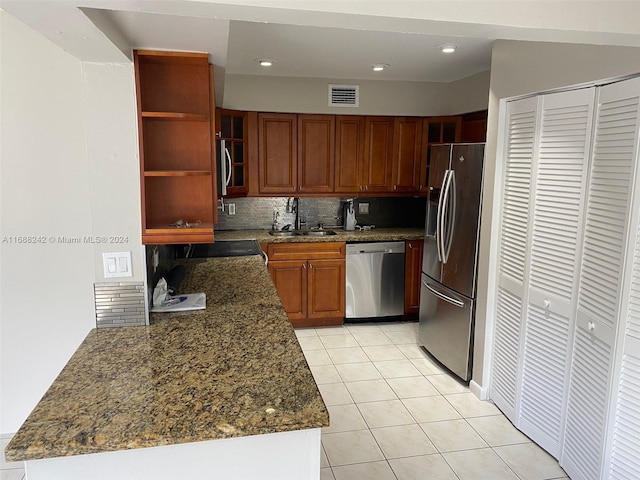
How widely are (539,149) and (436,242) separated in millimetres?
1231

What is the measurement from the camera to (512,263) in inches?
113

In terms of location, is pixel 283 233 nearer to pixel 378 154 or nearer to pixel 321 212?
pixel 321 212

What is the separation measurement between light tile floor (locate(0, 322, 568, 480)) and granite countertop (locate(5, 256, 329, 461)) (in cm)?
105

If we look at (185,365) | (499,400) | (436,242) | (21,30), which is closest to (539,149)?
(436,242)

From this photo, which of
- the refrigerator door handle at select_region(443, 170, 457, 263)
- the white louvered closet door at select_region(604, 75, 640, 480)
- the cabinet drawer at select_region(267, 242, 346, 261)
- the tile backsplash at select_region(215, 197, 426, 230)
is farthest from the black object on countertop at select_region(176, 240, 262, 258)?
the white louvered closet door at select_region(604, 75, 640, 480)

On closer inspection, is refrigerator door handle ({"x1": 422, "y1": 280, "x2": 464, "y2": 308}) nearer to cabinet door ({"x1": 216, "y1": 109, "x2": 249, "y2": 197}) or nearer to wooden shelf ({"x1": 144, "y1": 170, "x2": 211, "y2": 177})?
cabinet door ({"x1": 216, "y1": 109, "x2": 249, "y2": 197})

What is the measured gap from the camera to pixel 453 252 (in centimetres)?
345

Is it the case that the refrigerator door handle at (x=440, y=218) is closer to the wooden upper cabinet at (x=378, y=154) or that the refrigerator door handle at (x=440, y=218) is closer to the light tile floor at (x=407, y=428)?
the light tile floor at (x=407, y=428)

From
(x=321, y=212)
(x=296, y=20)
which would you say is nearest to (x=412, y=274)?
(x=321, y=212)

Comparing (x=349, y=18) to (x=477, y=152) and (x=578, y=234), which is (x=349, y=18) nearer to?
(x=578, y=234)

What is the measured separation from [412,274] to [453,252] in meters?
1.24

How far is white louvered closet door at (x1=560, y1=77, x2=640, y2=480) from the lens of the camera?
2.02 m

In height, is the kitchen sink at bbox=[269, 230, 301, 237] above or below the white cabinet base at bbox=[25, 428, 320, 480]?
above

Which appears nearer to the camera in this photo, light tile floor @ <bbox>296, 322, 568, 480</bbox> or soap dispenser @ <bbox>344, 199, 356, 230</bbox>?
light tile floor @ <bbox>296, 322, 568, 480</bbox>
